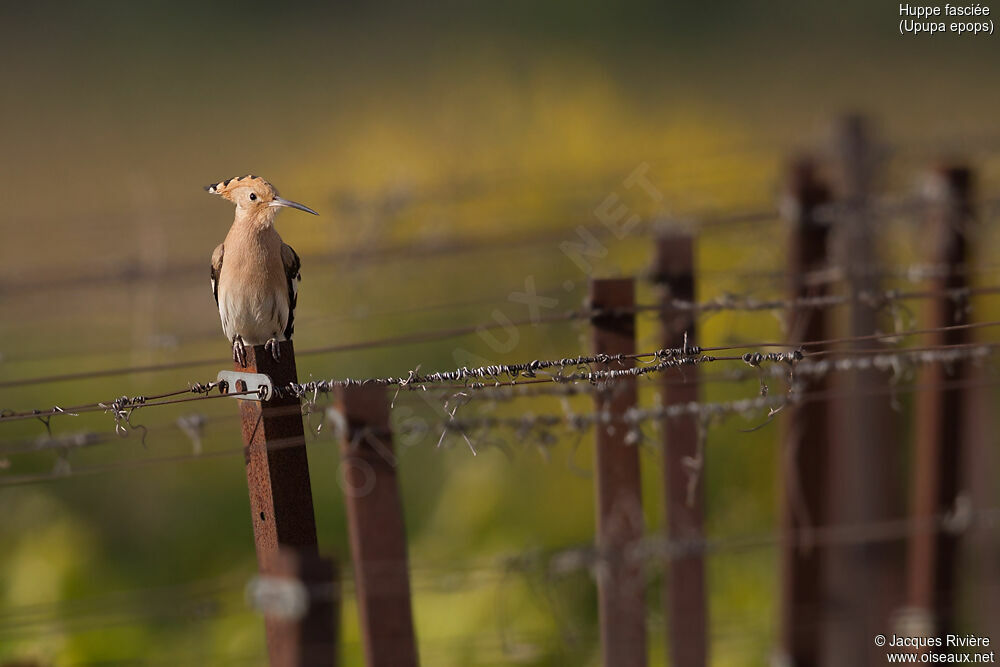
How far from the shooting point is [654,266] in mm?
3328

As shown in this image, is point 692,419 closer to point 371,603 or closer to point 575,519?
point 371,603

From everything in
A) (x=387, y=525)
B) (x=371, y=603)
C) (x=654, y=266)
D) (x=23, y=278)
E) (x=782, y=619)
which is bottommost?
(x=782, y=619)

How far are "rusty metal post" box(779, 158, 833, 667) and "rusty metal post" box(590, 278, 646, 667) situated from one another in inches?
53.2

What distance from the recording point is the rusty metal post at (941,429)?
13.5ft

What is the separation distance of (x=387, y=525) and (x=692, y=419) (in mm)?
1444

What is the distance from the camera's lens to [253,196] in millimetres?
2248

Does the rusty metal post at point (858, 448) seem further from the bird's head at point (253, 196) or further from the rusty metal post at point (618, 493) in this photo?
the bird's head at point (253, 196)

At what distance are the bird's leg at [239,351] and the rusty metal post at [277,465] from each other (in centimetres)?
4

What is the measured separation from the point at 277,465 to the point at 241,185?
0.62 meters

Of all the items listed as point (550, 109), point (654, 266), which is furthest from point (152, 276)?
point (550, 109)

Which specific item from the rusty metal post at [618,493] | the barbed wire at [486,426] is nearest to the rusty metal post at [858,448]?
the barbed wire at [486,426]

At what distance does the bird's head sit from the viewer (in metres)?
2.24

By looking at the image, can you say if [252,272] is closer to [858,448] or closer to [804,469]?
[804,469]

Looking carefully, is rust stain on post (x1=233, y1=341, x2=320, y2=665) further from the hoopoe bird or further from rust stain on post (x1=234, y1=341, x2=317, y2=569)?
the hoopoe bird
